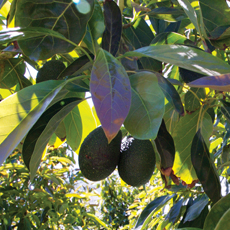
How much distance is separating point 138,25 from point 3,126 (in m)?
0.70

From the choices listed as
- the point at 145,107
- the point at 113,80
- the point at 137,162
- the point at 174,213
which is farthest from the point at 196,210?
the point at 113,80

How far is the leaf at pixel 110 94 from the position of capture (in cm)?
39

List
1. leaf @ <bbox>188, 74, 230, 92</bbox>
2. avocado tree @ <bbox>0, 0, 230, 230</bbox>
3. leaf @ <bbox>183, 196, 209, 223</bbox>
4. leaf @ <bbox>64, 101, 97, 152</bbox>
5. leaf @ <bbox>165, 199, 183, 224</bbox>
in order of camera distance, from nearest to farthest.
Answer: leaf @ <bbox>188, 74, 230, 92</bbox> < avocado tree @ <bbox>0, 0, 230, 230</bbox> < leaf @ <bbox>64, 101, 97, 152</bbox> < leaf @ <bbox>183, 196, 209, 223</bbox> < leaf @ <bbox>165, 199, 183, 224</bbox>

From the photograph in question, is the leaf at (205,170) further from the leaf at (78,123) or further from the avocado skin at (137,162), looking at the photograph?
the leaf at (78,123)

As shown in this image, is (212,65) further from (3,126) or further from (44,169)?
(44,169)

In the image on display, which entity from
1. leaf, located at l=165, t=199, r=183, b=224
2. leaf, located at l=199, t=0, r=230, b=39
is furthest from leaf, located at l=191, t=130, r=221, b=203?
leaf, located at l=165, t=199, r=183, b=224

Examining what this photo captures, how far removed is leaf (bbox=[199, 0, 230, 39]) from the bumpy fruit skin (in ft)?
1.46

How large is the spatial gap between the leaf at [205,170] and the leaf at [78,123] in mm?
397

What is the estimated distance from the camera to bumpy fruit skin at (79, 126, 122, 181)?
78 centimetres

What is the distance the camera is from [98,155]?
0.78m

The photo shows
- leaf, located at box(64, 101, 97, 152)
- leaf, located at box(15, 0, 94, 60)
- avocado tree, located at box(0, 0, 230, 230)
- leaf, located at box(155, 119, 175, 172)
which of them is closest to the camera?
avocado tree, located at box(0, 0, 230, 230)

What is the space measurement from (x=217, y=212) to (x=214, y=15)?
0.58m

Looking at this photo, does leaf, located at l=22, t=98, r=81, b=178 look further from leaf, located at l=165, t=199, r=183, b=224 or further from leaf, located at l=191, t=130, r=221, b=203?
leaf, located at l=165, t=199, r=183, b=224

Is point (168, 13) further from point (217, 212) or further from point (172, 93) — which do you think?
point (217, 212)
